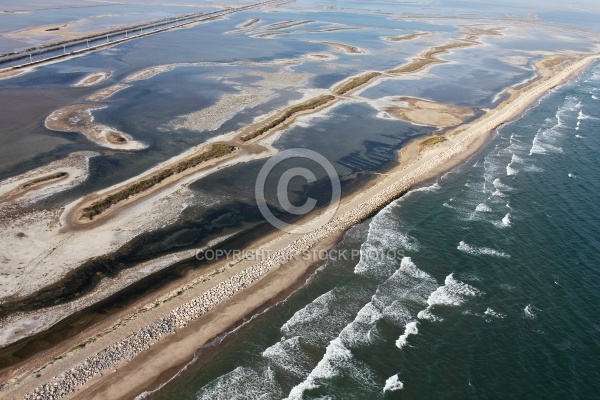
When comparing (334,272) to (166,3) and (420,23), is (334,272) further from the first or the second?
(166,3)

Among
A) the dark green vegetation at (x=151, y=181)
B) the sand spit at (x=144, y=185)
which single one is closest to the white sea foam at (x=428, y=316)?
the sand spit at (x=144, y=185)

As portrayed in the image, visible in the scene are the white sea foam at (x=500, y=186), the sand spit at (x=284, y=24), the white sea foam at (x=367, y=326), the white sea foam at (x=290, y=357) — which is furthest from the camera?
the sand spit at (x=284, y=24)

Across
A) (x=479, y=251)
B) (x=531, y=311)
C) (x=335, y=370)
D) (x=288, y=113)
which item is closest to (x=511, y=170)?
(x=479, y=251)

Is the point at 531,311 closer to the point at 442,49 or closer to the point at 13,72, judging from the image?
the point at 13,72

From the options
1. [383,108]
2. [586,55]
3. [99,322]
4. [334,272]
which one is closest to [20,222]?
[99,322]

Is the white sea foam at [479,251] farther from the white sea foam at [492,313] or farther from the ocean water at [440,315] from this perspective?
the white sea foam at [492,313]

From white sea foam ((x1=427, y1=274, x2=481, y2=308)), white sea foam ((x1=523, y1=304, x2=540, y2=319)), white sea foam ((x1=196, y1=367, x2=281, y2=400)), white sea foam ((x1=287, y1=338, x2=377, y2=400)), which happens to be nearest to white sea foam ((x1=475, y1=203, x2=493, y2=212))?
white sea foam ((x1=427, y1=274, x2=481, y2=308))
